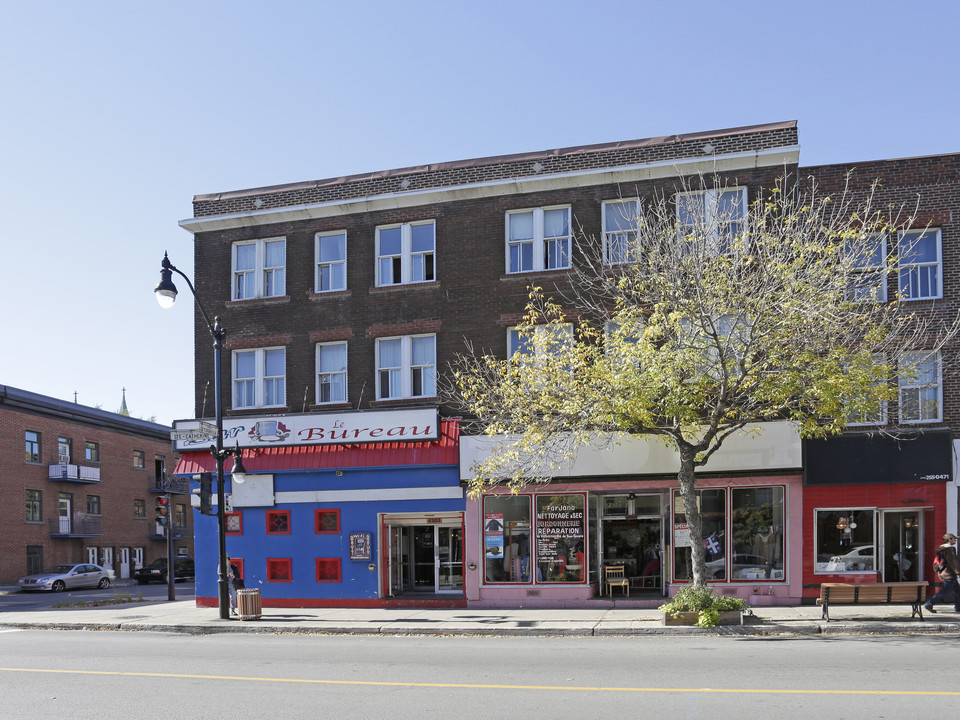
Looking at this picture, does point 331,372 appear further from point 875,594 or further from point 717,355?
point 875,594

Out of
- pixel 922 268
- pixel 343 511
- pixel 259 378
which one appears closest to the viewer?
pixel 922 268

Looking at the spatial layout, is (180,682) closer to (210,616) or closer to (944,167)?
(210,616)

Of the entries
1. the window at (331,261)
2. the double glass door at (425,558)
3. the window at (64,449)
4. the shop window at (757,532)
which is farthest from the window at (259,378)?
the window at (64,449)

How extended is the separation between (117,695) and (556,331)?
40.3 feet

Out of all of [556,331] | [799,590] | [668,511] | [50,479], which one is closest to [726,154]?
[556,331]

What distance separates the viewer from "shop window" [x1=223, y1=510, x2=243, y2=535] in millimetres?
25516

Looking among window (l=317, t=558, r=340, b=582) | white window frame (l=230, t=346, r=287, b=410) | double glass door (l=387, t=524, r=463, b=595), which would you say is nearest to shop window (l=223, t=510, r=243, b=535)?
window (l=317, t=558, r=340, b=582)

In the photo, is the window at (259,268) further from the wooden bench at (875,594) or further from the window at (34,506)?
the window at (34,506)

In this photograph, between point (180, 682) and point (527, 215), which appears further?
point (527, 215)

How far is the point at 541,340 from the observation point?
19.7 metres

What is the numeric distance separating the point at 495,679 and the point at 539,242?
13924 millimetres

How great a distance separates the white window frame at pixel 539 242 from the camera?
23.7 meters

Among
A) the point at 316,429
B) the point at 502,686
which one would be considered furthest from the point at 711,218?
the point at 316,429

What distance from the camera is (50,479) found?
153 feet
